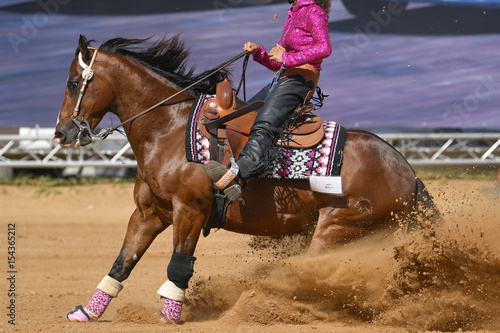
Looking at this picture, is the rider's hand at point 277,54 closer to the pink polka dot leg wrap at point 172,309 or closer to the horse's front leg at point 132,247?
the horse's front leg at point 132,247

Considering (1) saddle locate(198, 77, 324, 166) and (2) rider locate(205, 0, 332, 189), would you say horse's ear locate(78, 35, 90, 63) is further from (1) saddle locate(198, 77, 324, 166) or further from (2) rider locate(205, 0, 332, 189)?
(2) rider locate(205, 0, 332, 189)

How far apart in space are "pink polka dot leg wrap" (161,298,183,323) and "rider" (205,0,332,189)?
950 millimetres

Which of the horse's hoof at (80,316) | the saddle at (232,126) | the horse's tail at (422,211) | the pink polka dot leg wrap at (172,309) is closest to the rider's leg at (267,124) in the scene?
the saddle at (232,126)

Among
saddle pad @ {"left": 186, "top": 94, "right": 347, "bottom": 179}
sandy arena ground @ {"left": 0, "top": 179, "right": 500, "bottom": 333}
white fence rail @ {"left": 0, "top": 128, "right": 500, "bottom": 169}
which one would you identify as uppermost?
saddle pad @ {"left": 186, "top": 94, "right": 347, "bottom": 179}

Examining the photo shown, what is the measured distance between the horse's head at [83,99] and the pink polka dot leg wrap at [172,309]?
1317 mm

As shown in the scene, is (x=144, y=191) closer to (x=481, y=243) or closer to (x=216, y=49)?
(x=481, y=243)

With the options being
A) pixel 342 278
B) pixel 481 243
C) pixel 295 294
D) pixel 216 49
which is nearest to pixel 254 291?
pixel 295 294

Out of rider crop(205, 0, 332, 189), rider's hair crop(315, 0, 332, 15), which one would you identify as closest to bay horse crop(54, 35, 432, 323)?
rider crop(205, 0, 332, 189)

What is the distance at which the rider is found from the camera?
4.41 meters

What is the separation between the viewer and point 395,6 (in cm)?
1151

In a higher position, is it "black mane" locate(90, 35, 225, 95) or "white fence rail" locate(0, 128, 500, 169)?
"black mane" locate(90, 35, 225, 95)

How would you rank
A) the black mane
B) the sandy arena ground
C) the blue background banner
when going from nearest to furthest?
the sandy arena ground < the black mane < the blue background banner

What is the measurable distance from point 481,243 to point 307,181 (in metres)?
1.31

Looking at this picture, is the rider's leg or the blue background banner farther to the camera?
the blue background banner
